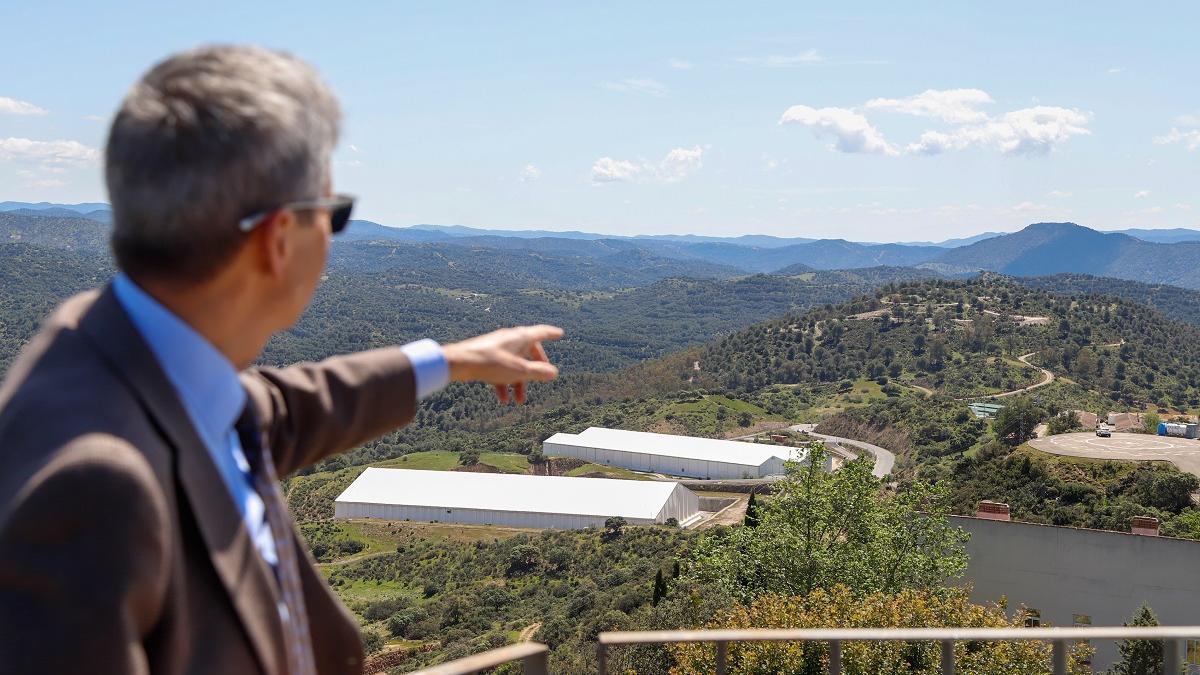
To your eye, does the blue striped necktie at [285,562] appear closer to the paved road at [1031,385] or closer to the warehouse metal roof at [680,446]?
the warehouse metal roof at [680,446]

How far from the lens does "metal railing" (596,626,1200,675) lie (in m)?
2.60

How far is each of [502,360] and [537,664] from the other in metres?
0.78

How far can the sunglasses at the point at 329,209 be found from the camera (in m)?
1.17

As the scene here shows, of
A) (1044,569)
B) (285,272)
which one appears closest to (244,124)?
(285,272)

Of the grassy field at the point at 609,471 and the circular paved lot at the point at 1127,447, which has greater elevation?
the circular paved lot at the point at 1127,447

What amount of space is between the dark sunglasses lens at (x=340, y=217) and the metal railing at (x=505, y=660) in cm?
116

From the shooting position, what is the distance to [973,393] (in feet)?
253

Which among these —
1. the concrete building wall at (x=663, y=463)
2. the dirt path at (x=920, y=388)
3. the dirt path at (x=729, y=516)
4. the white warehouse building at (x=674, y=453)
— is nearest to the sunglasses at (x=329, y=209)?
the dirt path at (x=729, y=516)

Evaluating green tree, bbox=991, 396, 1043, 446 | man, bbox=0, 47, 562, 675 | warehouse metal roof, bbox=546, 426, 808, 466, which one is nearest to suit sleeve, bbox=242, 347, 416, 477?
man, bbox=0, 47, 562, 675

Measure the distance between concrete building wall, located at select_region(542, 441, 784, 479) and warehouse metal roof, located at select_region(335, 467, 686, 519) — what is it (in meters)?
8.03

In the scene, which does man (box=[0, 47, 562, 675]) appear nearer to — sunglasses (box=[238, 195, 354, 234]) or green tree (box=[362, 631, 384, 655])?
sunglasses (box=[238, 195, 354, 234])

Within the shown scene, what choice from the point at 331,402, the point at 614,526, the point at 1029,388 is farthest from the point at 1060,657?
the point at 1029,388

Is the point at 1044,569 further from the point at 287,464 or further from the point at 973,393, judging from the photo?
the point at 973,393

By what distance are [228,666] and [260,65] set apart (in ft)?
2.38
